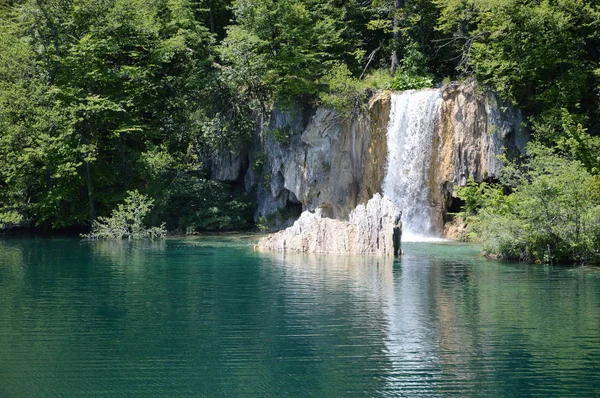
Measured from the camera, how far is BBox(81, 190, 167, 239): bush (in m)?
36.3

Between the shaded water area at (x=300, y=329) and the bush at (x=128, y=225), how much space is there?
10148mm

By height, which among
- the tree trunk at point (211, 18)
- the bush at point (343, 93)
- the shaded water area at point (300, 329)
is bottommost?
the shaded water area at point (300, 329)

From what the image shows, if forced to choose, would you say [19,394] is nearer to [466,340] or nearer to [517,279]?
[466,340]

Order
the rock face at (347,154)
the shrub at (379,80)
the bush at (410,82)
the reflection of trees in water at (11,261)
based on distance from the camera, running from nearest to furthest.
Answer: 1. the reflection of trees in water at (11,261)
2. the rock face at (347,154)
3. the bush at (410,82)
4. the shrub at (379,80)

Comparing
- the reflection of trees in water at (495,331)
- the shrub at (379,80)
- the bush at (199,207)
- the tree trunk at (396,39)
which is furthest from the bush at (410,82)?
the reflection of trees in water at (495,331)

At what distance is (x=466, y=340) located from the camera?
15055 mm

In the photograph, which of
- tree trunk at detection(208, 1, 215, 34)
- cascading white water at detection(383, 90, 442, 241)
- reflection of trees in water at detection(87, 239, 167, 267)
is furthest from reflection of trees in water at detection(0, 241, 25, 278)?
tree trunk at detection(208, 1, 215, 34)

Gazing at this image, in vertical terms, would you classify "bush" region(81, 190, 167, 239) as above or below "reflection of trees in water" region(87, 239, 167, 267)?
above

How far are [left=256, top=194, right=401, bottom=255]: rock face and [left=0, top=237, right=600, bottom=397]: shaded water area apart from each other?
182 cm

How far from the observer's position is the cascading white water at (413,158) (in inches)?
1339

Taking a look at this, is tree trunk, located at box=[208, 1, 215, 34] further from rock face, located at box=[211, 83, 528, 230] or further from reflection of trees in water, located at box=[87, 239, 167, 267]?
reflection of trees in water, located at box=[87, 239, 167, 267]

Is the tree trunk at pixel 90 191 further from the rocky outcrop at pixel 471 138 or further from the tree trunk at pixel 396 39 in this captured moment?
the rocky outcrop at pixel 471 138

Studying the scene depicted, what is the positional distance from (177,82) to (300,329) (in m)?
26.8

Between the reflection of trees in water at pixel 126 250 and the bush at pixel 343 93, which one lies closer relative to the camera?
the reflection of trees in water at pixel 126 250
